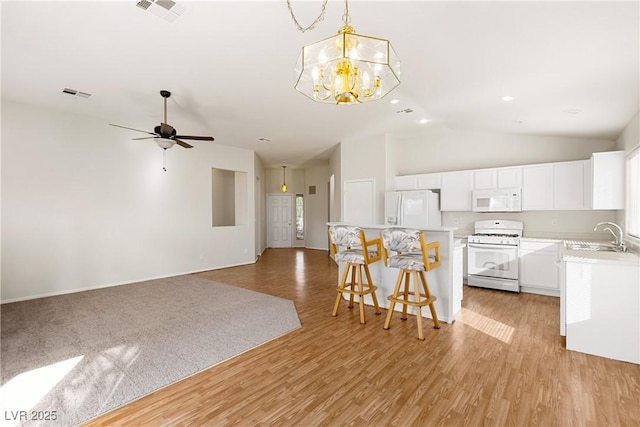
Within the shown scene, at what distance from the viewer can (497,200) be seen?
5227 mm

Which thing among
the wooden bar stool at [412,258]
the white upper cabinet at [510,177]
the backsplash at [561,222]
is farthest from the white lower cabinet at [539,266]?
the wooden bar stool at [412,258]

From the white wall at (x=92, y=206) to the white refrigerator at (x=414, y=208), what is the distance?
4290mm

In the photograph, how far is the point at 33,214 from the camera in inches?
183

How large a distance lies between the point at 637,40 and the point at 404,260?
255 centimetres

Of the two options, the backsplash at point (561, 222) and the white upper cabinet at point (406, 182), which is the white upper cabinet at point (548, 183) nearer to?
the white upper cabinet at point (406, 182)

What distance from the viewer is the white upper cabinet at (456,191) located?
5.64 meters

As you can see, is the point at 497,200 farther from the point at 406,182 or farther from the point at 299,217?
the point at 299,217

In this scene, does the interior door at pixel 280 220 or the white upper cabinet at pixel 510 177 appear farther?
the interior door at pixel 280 220

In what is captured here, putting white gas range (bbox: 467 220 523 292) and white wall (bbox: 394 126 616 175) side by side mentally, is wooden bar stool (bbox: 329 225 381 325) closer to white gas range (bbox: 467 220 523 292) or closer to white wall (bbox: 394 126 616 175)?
white gas range (bbox: 467 220 523 292)

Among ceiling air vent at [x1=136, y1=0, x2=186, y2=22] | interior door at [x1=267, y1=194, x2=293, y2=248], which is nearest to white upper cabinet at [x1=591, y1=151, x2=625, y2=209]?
ceiling air vent at [x1=136, y1=0, x2=186, y2=22]

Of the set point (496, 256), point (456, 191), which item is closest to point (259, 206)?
point (456, 191)

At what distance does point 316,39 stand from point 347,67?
100 cm

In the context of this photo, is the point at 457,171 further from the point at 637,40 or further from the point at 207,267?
the point at 207,267

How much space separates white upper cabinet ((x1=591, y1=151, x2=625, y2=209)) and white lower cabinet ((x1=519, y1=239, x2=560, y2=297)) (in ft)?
2.83
